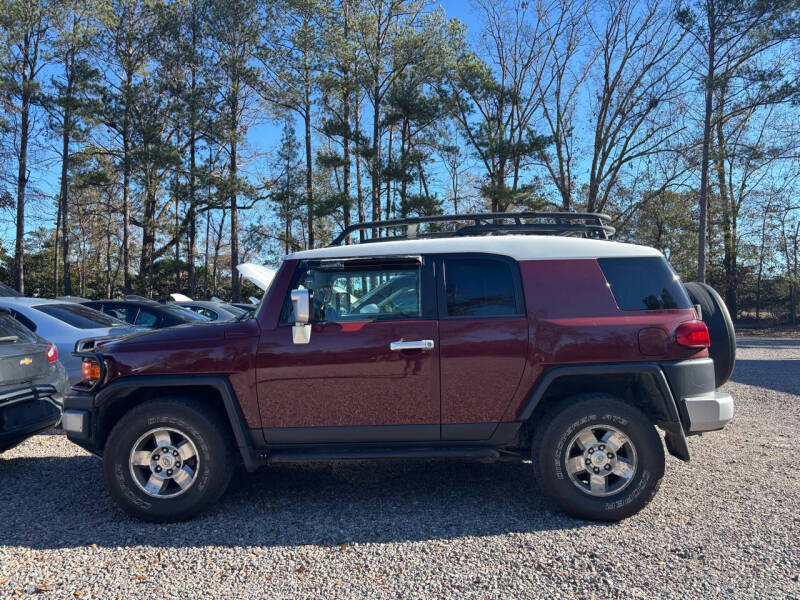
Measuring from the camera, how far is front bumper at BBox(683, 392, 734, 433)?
3.87 metres

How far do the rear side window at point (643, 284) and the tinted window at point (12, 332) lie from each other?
504cm

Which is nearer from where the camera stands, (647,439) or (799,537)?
(799,537)

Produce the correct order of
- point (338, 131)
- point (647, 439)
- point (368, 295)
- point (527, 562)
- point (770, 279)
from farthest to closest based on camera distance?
point (770, 279) → point (338, 131) → point (368, 295) → point (647, 439) → point (527, 562)

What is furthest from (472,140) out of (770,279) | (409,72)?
(770,279)

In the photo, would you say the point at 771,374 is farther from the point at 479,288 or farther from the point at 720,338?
the point at 479,288

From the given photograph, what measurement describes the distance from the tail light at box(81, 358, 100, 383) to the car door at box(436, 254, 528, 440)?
7.87ft

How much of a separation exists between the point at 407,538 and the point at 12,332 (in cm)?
413

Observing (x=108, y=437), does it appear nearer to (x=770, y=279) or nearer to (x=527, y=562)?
(x=527, y=562)

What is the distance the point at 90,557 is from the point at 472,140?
29086 mm

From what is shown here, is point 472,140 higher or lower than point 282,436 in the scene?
higher

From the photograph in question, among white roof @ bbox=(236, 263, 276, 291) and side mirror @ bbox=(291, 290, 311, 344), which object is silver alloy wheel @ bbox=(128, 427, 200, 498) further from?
white roof @ bbox=(236, 263, 276, 291)

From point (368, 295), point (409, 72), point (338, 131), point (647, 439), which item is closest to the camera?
point (647, 439)

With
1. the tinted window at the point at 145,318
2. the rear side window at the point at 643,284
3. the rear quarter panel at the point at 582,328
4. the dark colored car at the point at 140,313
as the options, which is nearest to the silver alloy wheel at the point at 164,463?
the rear quarter panel at the point at 582,328

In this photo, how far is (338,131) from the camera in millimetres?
27641
